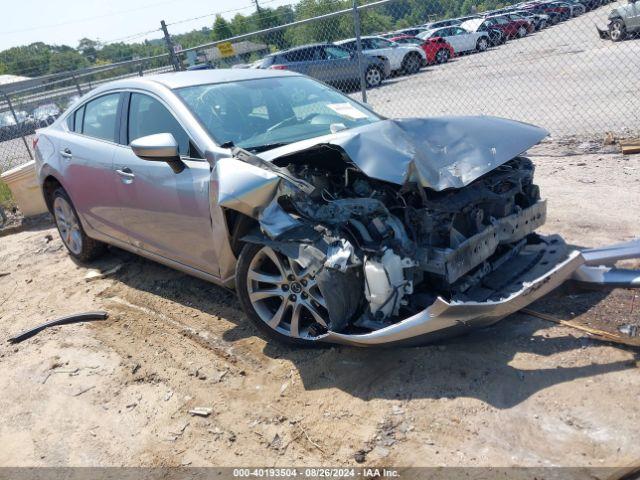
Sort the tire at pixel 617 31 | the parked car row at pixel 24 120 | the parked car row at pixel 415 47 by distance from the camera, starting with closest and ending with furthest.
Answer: the parked car row at pixel 24 120
the parked car row at pixel 415 47
the tire at pixel 617 31

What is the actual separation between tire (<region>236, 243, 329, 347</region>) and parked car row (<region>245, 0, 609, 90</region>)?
5.42 metres

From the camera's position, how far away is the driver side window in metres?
4.02

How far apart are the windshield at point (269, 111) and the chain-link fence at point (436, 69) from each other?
3.67 m

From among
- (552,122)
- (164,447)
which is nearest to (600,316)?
(164,447)

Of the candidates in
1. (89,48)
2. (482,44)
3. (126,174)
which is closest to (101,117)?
(126,174)

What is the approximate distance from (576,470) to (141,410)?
2335 mm

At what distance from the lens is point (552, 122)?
940cm

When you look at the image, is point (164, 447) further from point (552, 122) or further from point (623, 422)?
point (552, 122)

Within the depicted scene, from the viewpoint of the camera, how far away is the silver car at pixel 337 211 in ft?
10.4

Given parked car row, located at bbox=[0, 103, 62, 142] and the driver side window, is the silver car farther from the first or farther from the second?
parked car row, located at bbox=[0, 103, 62, 142]

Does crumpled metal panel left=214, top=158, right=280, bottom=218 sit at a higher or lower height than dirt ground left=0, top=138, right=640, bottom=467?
higher

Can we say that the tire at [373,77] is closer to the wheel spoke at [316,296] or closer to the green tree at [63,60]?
the green tree at [63,60]

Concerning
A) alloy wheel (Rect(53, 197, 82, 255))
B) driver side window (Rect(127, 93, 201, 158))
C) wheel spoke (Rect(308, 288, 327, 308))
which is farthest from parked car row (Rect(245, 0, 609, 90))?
wheel spoke (Rect(308, 288, 327, 308))

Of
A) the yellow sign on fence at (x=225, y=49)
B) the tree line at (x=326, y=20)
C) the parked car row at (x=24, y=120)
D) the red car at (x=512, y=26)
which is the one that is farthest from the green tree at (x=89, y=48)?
the red car at (x=512, y=26)
